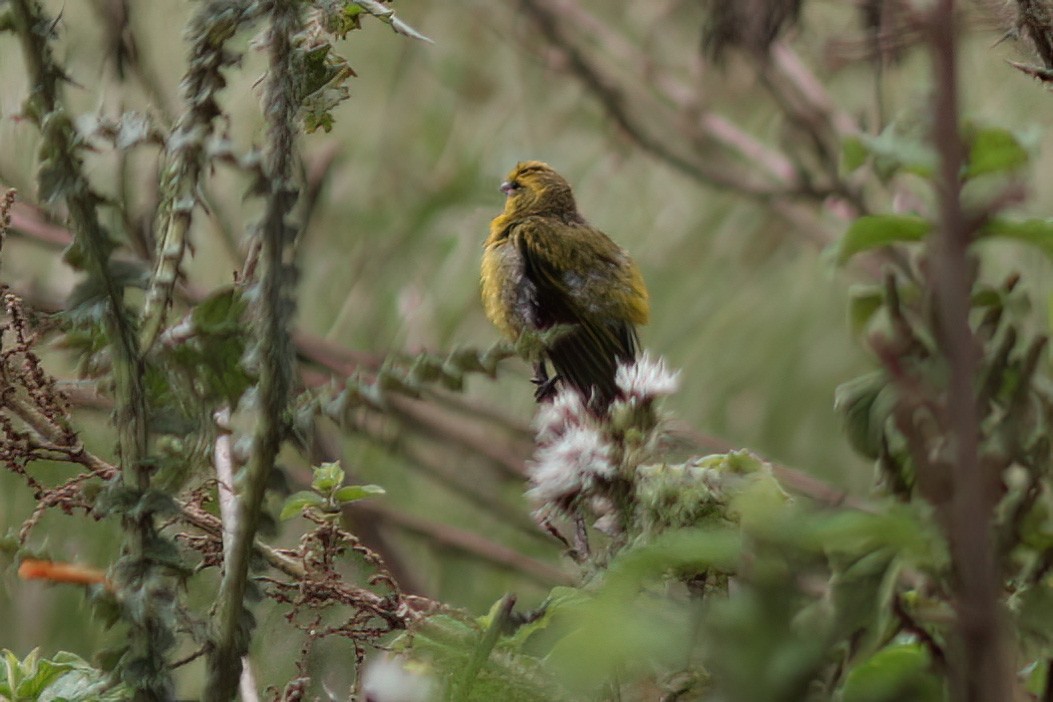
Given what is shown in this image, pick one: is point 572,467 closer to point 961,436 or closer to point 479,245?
point 961,436

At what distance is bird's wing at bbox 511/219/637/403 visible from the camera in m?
1.22

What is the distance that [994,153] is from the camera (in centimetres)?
37

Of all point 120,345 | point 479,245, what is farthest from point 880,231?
point 479,245

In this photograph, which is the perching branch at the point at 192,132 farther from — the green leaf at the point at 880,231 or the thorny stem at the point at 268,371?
the green leaf at the point at 880,231

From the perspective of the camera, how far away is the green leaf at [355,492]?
537mm

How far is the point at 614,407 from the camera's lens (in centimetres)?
57

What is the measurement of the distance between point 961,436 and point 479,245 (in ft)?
5.77

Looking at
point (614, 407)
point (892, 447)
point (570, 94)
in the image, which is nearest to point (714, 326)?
point (570, 94)

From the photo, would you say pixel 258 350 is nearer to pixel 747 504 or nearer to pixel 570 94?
pixel 747 504

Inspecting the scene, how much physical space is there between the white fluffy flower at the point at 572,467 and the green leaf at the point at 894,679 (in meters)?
0.20

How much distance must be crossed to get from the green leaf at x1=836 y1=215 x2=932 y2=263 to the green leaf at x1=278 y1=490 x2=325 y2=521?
242 mm

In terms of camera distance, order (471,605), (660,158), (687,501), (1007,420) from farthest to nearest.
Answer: (660,158)
(471,605)
(687,501)
(1007,420)

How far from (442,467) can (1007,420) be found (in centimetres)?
155

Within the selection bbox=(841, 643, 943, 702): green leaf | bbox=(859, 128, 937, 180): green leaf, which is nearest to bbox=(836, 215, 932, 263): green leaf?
bbox=(859, 128, 937, 180): green leaf
